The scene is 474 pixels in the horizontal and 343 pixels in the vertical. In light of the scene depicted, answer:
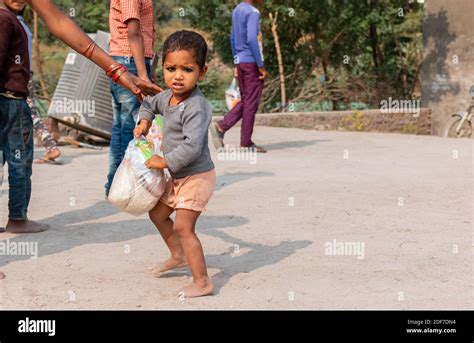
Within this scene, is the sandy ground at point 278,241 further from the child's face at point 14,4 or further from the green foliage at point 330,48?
the green foliage at point 330,48

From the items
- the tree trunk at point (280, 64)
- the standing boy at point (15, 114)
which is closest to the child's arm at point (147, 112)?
the standing boy at point (15, 114)

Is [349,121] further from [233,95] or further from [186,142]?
Answer: [186,142]

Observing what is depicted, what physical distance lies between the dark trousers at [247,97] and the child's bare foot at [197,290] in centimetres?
550

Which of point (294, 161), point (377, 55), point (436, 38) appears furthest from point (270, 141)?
point (377, 55)

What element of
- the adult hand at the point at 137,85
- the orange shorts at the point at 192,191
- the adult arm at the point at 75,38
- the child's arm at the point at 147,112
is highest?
the adult arm at the point at 75,38

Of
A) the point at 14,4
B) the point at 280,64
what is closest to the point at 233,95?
the point at 280,64

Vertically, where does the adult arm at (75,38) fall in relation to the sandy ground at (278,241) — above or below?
above

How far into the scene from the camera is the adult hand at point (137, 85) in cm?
463

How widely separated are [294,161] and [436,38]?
573 centimetres

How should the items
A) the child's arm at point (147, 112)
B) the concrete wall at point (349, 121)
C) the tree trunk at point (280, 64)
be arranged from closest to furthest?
the child's arm at point (147, 112), the concrete wall at point (349, 121), the tree trunk at point (280, 64)

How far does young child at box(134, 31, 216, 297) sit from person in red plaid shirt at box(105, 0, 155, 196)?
6.01 ft

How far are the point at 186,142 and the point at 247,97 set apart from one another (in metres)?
5.64

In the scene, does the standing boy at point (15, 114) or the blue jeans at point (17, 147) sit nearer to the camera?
the standing boy at point (15, 114)

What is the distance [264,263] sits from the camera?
5.14 meters
